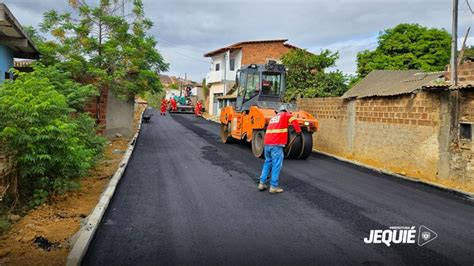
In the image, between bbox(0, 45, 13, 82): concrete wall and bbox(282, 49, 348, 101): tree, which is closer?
bbox(0, 45, 13, 82): concrete wall

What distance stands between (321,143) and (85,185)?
386 inches

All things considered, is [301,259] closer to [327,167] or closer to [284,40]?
[327,167]

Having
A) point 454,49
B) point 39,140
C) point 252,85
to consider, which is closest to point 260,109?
point 252,85

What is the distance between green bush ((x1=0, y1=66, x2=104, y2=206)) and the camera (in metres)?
5.73

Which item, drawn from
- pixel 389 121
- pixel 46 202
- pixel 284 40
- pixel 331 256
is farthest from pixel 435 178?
pixel 284 40

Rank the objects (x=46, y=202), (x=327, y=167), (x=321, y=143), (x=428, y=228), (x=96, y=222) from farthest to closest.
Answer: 1. (x=321, y=143)
2. (x=327, y=167)
3. (x=46, y=202)
4. (x=428, y=228)
5. (x=96, y=222)

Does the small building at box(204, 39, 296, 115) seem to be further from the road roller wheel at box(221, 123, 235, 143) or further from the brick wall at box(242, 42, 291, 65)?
the road roller wheel at box(221, 123, 235, 143)

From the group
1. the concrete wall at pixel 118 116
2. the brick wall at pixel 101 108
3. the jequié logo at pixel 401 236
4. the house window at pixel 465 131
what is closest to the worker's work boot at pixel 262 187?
the jequié logo at pixel 401 236

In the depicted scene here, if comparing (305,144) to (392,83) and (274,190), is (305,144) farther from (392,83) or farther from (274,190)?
(274,190)

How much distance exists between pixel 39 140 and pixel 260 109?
7606 mm

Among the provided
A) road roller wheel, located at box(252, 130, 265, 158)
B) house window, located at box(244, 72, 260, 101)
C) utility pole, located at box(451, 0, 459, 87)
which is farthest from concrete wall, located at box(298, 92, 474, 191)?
road roller wheel, located at box(252, 130, 265, 158)

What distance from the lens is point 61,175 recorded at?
6.38 m

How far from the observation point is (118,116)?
1523 cm

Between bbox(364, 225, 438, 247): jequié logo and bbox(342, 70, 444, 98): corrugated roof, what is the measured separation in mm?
5535
